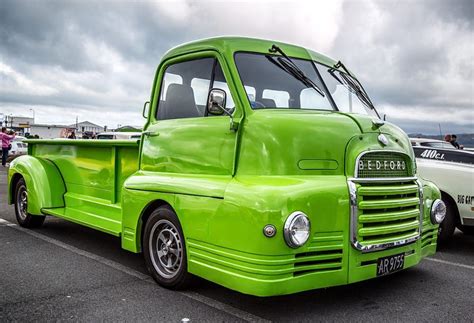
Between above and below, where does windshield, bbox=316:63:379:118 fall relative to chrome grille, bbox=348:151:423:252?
above

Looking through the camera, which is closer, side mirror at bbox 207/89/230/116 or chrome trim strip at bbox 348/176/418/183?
chrome trim strip at bbox 348/176/418/183

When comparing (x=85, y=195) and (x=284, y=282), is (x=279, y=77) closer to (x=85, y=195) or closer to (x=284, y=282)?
(x=284, y=282)

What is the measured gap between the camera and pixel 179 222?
14.1ft

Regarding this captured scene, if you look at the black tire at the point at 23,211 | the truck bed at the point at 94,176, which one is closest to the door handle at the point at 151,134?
the truck bed at the point at 94,176

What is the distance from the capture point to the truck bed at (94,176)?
5.73 m

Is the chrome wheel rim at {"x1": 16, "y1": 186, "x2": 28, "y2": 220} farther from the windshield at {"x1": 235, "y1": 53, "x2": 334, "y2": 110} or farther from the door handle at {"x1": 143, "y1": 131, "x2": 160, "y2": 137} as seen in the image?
the windshield at {"x1": 235, "y1": 53, "x2": 334, "y2": 110}

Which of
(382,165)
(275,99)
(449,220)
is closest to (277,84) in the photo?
(275,99)

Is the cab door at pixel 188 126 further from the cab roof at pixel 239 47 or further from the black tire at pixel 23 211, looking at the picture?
the black tire at pixel 23 211

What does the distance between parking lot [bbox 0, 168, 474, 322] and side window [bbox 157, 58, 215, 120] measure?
171cm

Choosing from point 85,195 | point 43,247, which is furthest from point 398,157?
point 43,247

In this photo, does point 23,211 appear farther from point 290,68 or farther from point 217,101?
point 290,68

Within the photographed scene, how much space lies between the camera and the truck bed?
18.8ft

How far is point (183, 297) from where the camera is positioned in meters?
4.29

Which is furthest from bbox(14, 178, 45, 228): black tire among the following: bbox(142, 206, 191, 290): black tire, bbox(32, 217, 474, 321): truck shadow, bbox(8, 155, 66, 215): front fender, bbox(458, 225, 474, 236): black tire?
bbox(458, 225, 474, 236): black tire
